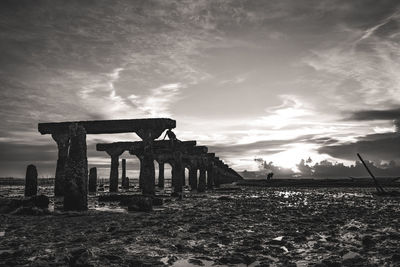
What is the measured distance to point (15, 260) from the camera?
144 inches

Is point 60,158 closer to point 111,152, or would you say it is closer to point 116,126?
point 116,126

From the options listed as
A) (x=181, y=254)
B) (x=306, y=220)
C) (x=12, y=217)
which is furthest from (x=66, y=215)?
(x=306, y=220)

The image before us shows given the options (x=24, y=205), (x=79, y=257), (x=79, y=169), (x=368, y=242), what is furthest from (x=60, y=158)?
(x=368, y=242)

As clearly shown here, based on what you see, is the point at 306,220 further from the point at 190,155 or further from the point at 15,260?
the point at 190,155

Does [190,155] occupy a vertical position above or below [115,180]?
above

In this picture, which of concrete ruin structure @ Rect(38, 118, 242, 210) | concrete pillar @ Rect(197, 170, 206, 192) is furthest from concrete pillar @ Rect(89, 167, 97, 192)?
concrete pillar @ Rect(197, 170, 206, 192)

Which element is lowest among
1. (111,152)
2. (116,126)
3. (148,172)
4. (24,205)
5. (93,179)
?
(24,205)

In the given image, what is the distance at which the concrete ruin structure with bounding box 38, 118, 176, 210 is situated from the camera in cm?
893

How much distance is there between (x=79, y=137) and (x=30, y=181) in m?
9.78

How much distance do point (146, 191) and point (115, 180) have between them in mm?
9494

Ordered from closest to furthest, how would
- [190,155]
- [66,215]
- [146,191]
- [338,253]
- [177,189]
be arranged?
1. [338,253]
2. [66,215]
3. [146,191]
4. [177,189]
5. [190,155]

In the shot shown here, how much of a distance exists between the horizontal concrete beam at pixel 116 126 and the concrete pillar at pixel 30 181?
8.40ft

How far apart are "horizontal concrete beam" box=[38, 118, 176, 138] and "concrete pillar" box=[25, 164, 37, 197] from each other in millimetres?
2560

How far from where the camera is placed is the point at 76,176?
8969mm
